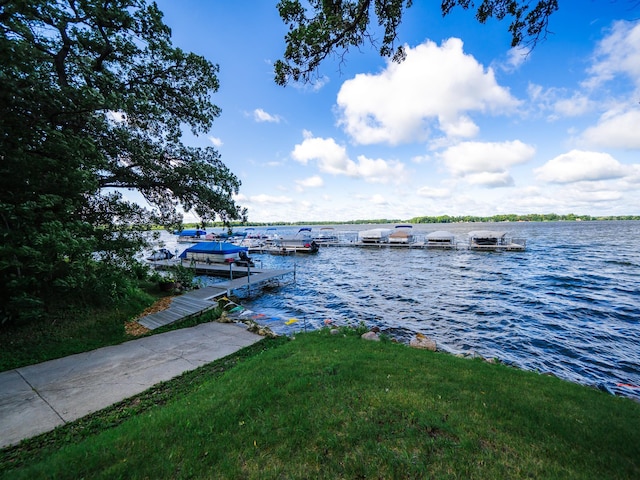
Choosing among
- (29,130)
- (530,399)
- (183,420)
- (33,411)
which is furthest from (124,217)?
(530,399)

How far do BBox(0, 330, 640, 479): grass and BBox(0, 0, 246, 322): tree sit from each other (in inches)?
174

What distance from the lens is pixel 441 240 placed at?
41.0m

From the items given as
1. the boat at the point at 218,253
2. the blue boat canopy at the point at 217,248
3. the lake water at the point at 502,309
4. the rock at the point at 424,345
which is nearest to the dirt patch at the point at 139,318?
the lake water at the point at 502,309

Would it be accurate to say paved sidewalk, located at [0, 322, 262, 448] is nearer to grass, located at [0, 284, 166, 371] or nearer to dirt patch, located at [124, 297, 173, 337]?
grass, located at [0, 284, 166, 371]

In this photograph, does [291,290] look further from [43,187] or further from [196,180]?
[43,187]

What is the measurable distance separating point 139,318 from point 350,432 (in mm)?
10139

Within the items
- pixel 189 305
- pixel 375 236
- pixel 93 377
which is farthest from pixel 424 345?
pixel 375 236

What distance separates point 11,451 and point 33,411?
122cm

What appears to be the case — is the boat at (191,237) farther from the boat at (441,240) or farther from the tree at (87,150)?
the tree at (87,150)

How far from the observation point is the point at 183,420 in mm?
3777

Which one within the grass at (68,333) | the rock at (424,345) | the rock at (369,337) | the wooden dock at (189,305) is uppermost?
the grass at (68,333)

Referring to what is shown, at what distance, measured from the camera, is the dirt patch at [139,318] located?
903cm

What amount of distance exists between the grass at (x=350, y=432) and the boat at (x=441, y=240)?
38.1 meters

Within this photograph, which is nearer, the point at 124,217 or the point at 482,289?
the point at 124,217
